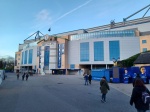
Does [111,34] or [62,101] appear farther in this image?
[111,34]

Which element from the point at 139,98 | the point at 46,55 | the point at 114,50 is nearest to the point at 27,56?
the point at 46,55

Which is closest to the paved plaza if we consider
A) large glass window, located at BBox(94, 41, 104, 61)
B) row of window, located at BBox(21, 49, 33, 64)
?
large glass window, located at BBox(94, 41, 104, 61)

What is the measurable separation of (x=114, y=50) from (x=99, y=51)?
247 inches

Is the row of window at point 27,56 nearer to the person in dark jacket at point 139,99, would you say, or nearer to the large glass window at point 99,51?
the large glass window at point 99,51

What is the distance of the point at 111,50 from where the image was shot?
7275 centimetres

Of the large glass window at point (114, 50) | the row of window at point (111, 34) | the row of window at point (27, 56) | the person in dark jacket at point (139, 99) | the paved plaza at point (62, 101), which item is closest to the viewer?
the person in dark jacket at point (139, 99)

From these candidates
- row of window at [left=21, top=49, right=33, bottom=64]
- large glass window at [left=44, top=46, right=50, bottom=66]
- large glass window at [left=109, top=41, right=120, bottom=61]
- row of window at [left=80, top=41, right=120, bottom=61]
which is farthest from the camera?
row of window at [left=21, top=49, right=33, bottom=64]

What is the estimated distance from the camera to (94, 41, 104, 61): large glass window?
A: 243 feet

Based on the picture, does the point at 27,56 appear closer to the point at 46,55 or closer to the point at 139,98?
the point at 46,55

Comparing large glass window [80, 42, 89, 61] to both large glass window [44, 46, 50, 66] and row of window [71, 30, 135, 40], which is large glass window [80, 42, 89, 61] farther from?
large glass window [44, 46, 50, 66]

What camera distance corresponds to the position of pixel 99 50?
245 feet

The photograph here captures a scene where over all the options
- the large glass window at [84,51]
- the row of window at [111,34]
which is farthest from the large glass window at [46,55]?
the row of window at [111,34]

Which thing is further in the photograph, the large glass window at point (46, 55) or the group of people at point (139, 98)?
the large glass window at point (46, 55)

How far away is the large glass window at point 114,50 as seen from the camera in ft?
236
